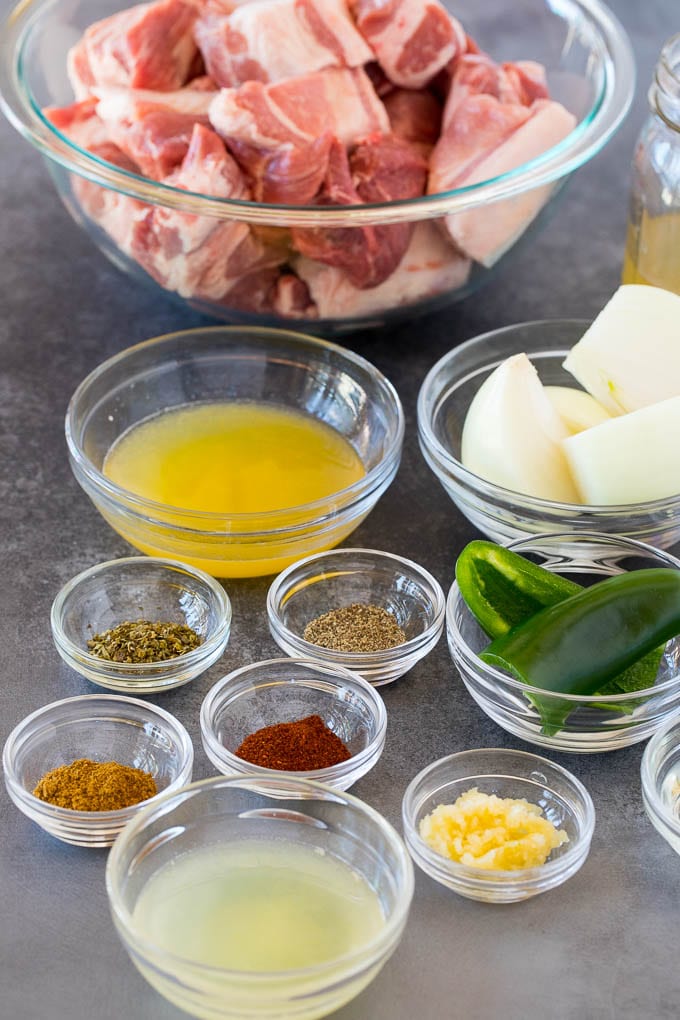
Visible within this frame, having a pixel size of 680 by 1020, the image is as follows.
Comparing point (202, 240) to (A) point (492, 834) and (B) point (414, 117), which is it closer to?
(B) point (414, 117)

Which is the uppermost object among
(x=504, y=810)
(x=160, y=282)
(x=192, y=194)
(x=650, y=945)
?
(x=192, y=194)

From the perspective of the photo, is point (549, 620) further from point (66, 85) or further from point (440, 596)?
point (66, 85)

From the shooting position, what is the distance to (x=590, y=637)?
55.4 inches

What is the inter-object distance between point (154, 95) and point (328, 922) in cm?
132

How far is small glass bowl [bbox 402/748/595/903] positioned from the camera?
1.26 m

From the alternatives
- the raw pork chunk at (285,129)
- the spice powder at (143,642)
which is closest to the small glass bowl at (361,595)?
the spice powder at (143,642)

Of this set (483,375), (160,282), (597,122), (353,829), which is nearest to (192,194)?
(160,282)

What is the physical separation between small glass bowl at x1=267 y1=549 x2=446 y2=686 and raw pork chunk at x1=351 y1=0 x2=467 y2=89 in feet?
2.70

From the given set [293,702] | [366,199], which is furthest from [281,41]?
[293,702]

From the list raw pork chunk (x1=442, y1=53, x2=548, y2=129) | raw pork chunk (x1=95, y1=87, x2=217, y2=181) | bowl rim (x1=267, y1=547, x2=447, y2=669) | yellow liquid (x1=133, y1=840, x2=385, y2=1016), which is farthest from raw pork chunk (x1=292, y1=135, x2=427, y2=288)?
yellow liquid (x1=133, y1=840, x2=385, y2=1016)

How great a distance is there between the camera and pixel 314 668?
1512mm

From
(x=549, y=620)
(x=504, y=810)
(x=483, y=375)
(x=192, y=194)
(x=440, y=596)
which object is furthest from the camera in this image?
(x=483, y=375)

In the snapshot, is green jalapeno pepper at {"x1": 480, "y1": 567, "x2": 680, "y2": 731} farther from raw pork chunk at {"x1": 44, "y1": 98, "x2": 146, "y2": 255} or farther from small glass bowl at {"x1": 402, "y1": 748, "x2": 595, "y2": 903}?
raw pork chunk at {"x1": 44, "y1": 98, "x2": 146, "y2": 255}

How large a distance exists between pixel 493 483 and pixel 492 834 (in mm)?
524
